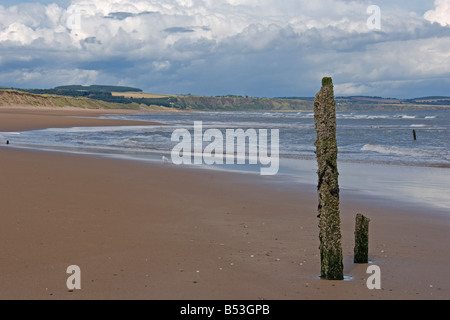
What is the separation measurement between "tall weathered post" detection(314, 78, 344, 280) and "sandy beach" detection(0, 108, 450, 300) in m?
0.28

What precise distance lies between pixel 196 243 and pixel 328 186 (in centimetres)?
250

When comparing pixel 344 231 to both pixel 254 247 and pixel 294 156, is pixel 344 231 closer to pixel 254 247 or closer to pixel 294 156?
pixel 254 247

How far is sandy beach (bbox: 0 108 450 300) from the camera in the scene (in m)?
Answer: 5.87

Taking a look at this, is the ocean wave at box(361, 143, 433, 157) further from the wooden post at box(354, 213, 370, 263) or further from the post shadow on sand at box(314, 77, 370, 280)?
the post shadow on sand at box(314, 77, 370, 280)

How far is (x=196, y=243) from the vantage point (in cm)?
779

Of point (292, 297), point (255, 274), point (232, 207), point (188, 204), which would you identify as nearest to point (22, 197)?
point (188, 204)

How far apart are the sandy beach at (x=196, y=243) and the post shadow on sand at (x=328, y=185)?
0.30 meters

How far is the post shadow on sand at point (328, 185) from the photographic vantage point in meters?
6.24

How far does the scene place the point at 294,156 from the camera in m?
25.1

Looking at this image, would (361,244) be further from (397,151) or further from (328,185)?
(397,151)

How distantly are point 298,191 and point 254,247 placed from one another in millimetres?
6020

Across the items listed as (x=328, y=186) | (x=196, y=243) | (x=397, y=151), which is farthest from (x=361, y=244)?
(x=397, y=151)

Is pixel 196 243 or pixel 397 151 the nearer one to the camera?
pixel 196 243

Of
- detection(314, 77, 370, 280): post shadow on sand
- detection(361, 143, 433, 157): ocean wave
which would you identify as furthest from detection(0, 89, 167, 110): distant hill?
detection(314, 77, 370, 280): post shadow on sand
